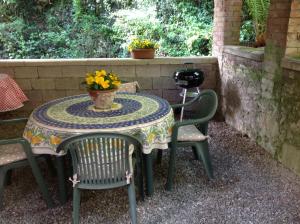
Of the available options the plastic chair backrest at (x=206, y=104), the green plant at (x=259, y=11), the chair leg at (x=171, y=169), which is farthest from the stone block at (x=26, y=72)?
the green plant at (x=259, y=11)

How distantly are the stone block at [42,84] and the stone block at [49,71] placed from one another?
0.24ft

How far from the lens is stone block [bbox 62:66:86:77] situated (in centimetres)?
418

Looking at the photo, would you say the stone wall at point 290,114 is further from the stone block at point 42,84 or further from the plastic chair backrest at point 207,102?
the stone block at point 42,84

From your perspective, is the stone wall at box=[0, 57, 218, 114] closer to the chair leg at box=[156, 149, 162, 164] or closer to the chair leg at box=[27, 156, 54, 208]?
the chair leg at box=[156, 149, 162, 164]

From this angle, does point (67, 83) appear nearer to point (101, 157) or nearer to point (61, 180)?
point (61, 180)

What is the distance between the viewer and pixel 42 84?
13.9ft

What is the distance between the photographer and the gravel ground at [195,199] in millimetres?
2209

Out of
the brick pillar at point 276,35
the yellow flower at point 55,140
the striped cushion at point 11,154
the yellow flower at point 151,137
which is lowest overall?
the striped cushion at point 11,154

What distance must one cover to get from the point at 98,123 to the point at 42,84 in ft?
8.07

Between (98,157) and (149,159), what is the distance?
0.53m

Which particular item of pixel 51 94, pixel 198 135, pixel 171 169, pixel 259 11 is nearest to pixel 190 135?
pixel 198 135

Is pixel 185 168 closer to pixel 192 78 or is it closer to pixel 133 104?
pixel 133 104

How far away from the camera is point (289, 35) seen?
2775 mm

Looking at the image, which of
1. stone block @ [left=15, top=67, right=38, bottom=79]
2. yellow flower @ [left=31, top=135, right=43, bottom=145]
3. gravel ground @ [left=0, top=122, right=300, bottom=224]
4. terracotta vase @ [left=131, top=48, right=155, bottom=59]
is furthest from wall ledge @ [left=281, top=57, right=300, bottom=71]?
stone block @ [left=15, top=67, right=38, bottom=79]
